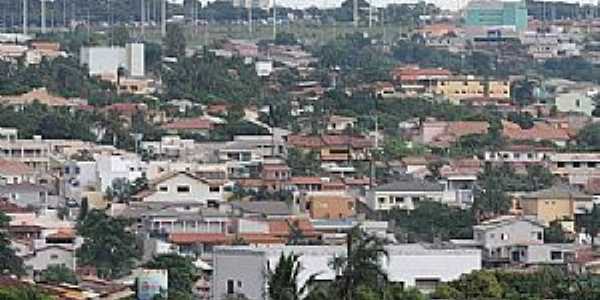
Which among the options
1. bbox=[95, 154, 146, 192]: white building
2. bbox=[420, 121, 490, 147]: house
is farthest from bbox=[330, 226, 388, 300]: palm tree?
bbox=[420, 121, 490, 147]: house

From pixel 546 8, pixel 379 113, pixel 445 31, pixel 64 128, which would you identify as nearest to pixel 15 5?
pixel 445 31

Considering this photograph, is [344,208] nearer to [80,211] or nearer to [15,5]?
[80,211]

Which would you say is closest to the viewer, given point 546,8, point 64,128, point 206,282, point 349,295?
point 349,295

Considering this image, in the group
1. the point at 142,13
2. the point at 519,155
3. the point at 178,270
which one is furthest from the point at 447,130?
the point at 142,13

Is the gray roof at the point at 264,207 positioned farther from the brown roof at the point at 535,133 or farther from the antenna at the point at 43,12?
the antenna at the point at 43,12

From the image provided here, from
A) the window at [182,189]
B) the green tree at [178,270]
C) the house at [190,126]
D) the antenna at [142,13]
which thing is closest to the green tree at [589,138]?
the house at [190,126]
